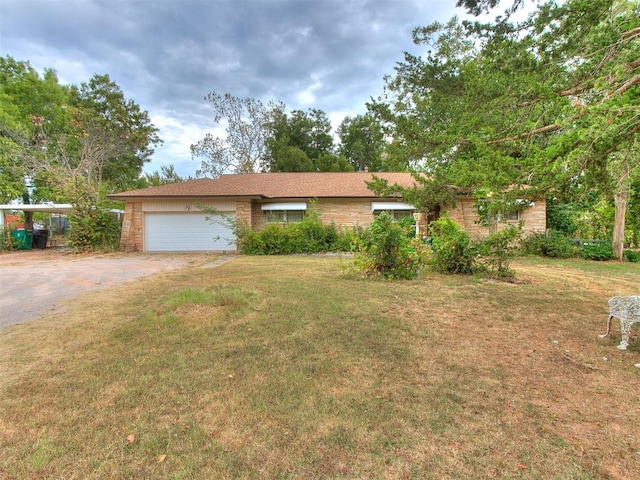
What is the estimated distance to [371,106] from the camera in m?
7.49

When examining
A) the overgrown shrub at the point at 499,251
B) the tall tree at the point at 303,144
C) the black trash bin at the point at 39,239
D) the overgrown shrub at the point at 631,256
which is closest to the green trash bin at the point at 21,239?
the black trash bin at the point at 39,239

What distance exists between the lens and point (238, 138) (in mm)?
27234

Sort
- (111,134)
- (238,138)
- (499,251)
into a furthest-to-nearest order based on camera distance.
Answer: (238,138)
(111,134)
(499,251)

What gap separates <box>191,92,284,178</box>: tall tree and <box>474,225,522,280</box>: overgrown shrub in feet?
75.8

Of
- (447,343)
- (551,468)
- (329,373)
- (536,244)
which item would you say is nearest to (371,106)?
(447,343)

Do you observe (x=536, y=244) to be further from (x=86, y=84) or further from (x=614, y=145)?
(x=86, y=84)

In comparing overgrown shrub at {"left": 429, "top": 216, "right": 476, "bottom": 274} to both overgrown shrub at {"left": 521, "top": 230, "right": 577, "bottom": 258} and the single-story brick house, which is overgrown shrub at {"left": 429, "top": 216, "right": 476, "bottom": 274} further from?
overgrown shrub at {"left": 521, "top": 230, "right": 577, "bottom": 258}

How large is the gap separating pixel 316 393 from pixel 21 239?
20347mm

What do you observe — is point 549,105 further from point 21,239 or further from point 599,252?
point 21,239

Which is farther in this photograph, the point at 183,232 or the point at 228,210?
the point at 183,232

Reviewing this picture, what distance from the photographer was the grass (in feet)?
6.05

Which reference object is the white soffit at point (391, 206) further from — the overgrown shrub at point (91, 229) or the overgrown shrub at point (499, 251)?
the overgrown shrub at point (91, 229)

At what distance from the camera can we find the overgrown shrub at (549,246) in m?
12.5

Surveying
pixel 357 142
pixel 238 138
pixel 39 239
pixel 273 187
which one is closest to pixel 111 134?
pixel 39 239
